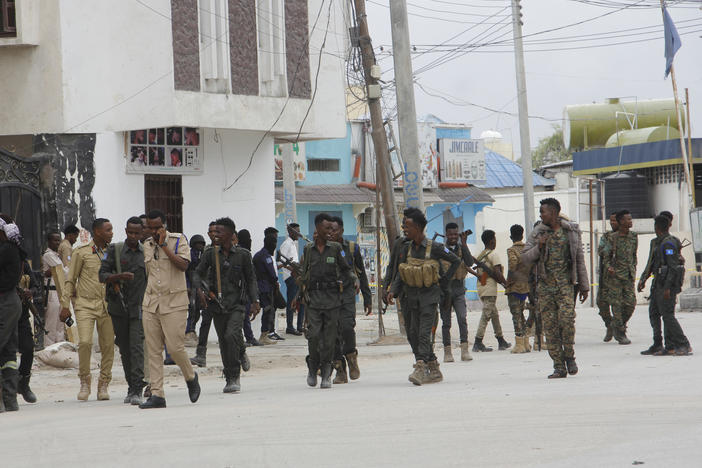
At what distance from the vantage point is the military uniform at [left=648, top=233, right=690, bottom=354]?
1380cm

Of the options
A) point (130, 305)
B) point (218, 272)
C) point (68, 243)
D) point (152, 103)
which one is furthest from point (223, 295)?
point (152, 103)

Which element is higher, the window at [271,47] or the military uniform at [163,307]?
the window at [271,47]

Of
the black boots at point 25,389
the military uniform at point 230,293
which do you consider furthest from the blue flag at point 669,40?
the black boots at point 25,389

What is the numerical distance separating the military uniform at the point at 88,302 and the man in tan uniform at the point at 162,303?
0.95 metres

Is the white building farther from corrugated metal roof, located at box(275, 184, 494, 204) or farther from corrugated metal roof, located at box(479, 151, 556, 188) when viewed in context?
corrugated metal roof, located at box(479, 151, 556, 188)

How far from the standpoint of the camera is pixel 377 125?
17906 millimetres

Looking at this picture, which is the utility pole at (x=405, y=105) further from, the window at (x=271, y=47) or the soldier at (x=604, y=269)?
the soldier at (x=604, y=269)

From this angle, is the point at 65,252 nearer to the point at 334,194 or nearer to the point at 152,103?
the point at 152,103

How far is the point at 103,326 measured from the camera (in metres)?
10.9

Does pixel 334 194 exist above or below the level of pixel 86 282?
above

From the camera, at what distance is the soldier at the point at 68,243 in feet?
49.3

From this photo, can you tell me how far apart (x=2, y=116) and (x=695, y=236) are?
16.8 metres

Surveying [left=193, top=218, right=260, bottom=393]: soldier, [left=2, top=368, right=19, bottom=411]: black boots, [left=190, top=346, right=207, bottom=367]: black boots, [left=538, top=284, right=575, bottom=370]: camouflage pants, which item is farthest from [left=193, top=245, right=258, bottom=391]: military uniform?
[left=538, top=284, right=575, bottom=370]: camouflage pants

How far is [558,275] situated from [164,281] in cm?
410
